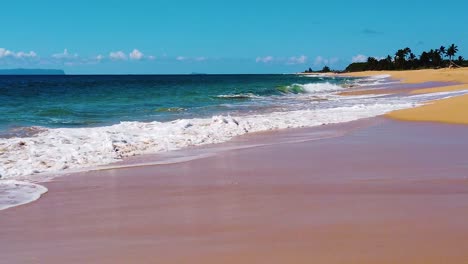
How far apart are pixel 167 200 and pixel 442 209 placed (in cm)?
296

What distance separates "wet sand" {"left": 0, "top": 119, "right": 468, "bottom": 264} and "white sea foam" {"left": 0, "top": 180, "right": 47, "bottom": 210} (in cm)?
19

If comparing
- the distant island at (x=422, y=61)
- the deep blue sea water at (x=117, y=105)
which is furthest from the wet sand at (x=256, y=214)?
the distant island at (x=422, y=61)

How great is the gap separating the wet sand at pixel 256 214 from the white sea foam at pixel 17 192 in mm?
186

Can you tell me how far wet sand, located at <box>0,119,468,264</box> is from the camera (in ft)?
14.2

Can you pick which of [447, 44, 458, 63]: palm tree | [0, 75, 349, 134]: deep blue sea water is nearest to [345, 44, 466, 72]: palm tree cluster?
[447, 44, 458, 63]: palm tree

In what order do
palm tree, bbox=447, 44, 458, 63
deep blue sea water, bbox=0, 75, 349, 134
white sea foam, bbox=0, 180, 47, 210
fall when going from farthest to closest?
palm tree, bbox=447, 44, 458, 63 → deep blue sea water, bbox=0, 75, 349, 134 → white sea foam, bbox=0, 180, 47, 210

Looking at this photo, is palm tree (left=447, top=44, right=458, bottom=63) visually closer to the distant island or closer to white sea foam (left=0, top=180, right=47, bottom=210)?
the distant island

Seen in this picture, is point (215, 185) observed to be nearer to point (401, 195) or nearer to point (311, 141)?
point (401, 195)

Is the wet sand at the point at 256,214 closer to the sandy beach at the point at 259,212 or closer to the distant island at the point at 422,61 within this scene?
the sandy beach at the point at 259,212

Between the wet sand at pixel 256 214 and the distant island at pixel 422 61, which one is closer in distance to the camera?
the wet sand at pixel 256 214

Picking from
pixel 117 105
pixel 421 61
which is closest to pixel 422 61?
pixel 421 61

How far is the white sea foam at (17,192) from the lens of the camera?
21.0 feet

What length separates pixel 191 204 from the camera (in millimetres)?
6133

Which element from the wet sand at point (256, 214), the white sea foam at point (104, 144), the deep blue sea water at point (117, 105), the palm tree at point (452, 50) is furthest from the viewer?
the palm tree at point (452, 50)
